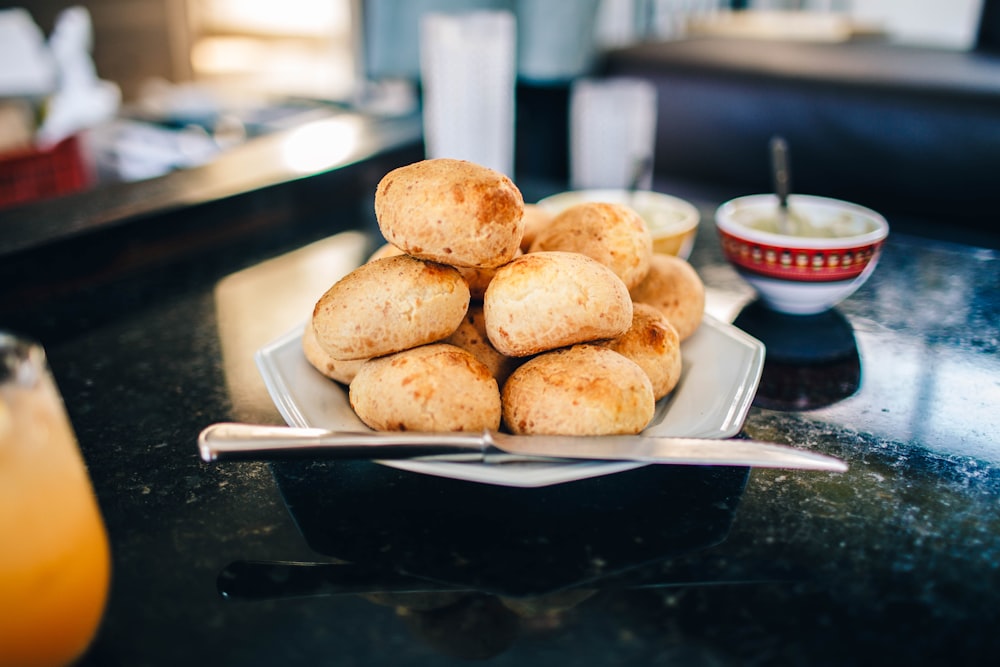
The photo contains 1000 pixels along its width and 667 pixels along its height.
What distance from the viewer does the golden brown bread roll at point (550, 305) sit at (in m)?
0.54

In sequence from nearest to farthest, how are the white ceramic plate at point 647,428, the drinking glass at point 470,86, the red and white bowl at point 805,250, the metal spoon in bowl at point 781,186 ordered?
the white ceramic plate at point 647,428
the red and white bowl at point 805,250
the metal spoon in bowl at point 781,186
the drinking glass at point 470,86

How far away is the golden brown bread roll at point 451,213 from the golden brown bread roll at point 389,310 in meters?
0.02

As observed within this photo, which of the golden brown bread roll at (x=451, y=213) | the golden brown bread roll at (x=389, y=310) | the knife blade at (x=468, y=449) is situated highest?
the golden brown bread roll at (x=451, y=213)

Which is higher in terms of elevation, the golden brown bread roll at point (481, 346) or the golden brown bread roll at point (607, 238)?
the golden brown bread roll at point (607, 238)

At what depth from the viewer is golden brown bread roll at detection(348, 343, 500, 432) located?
0.51 meters

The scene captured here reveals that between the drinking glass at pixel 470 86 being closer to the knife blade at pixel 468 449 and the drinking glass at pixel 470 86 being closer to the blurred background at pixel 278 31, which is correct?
the knife blade at pixel 468 449

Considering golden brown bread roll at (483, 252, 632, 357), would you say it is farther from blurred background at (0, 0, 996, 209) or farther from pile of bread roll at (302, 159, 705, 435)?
blurred background at (0, 0, 996, 209)

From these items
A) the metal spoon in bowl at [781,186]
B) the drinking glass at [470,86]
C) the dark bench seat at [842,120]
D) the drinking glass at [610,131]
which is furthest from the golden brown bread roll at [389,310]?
the dark bench seat at [842,120]

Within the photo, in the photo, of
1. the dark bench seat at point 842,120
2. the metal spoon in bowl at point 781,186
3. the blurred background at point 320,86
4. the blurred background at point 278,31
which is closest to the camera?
the metal spoon in bowl at point 781,186

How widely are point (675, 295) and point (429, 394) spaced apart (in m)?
0.29

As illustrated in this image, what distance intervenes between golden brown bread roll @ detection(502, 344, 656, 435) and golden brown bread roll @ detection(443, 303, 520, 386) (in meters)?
0.05

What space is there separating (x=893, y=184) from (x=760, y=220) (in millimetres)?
1133

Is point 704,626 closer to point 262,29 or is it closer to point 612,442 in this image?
point 612,442

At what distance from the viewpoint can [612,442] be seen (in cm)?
50
